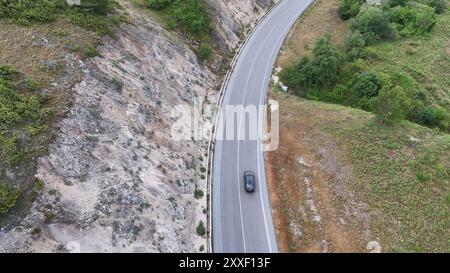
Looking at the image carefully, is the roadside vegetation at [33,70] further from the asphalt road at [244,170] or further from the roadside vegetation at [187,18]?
the asphalt road at [244,170]

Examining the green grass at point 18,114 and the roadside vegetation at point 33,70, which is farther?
the green grass at point 18,114

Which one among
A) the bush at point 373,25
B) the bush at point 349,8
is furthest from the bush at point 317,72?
the bush at point 349,8

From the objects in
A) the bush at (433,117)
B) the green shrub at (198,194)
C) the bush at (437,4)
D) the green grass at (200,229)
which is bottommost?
the green grass at (200,229)

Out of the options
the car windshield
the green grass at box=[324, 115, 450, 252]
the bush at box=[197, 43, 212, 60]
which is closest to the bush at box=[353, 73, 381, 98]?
the green grass at box=[324, 115, 450, 252]

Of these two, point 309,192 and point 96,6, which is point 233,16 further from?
point 309,192

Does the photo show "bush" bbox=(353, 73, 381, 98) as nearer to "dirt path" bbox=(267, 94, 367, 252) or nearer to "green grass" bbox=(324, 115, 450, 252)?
"green grass" bbox=(324, 115, 450, 252)

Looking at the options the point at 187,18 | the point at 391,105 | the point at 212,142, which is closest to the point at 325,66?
the point at 391,105
